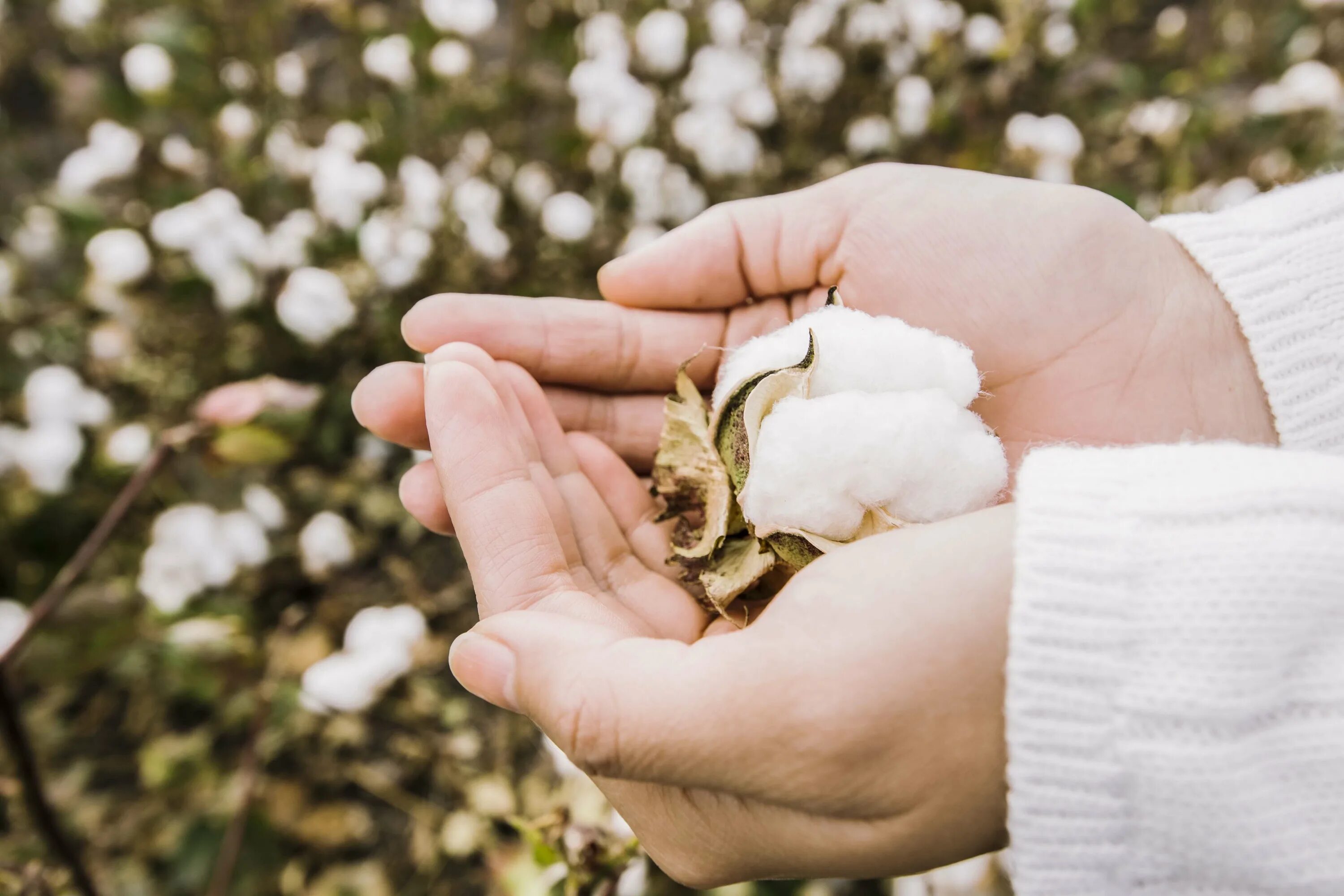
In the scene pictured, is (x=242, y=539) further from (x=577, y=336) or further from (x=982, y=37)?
(x=982, y=37)

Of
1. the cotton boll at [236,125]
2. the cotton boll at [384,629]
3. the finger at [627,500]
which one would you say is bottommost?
the cotton boll at [384,629]

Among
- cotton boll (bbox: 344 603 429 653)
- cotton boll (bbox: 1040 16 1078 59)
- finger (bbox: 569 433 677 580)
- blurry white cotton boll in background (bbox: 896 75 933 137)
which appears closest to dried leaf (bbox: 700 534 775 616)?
finger (bbox: 569 433 677 580)

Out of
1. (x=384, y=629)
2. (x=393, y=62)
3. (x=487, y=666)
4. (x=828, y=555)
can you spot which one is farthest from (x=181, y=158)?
(x=828, y=555)

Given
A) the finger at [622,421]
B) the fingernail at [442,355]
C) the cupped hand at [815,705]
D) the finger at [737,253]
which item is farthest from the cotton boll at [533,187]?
the cupped hand at [815,705]

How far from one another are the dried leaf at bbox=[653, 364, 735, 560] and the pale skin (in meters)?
0.06

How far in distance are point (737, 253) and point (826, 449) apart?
39 centimetres

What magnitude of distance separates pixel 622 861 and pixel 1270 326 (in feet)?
3.02

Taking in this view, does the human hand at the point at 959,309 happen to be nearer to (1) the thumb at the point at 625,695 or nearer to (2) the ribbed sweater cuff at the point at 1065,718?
(1) the thumb at the point at 625,695

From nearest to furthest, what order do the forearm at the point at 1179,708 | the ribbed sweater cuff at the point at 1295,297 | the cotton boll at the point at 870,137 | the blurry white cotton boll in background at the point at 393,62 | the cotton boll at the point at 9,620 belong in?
A: the forearm at the point at 1179,708
the ribbed sweater cuff at the point at 1295,297
the cotton boll at the point at 9,620
the blurry white cotton boll in background at the point at 393,62
the cotton boll at the point at 870,137

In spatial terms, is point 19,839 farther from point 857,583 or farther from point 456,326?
point 857,583

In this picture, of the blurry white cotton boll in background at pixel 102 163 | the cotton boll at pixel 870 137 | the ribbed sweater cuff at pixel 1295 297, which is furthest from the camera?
the cotton boll at pixel 870 137

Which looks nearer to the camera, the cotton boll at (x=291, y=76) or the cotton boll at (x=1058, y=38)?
the cotton boll at (x=291, y=76)

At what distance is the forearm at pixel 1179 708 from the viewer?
0.63 meters

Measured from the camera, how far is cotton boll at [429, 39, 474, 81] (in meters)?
1.61
